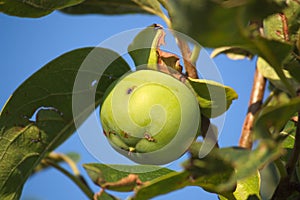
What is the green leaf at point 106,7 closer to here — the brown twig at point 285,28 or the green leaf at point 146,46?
the green leaf at point 146,46

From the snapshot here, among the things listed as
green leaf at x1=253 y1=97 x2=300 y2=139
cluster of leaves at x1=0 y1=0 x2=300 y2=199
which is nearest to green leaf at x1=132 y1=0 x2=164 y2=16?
cluster of leaves at x1=0 y1=0 x2=300 y2=199

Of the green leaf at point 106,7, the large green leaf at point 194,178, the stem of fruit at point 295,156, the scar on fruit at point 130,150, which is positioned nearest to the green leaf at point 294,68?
the stem of fruit at point 295,156

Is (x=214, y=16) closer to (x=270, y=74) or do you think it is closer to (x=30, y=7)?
(x=30, y=7)

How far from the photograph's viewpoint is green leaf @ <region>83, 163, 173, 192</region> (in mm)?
1017

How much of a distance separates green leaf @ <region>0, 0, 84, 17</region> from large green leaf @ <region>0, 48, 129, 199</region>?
0.12m

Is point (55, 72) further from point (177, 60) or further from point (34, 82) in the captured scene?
point (177, 60)

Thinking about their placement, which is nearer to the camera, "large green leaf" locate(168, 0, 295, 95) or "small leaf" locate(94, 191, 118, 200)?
"large green leaf" locate(168, 0, 295, 95)

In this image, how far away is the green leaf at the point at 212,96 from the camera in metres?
1.22

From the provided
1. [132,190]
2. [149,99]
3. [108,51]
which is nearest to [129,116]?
[149,99]

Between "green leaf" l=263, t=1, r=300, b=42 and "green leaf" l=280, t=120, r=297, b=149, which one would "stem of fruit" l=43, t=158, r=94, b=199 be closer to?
"green leaf" l=280, t=120, r=297, b=149

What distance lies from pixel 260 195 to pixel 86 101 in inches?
18.4

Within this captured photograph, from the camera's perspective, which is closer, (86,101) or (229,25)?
(229,25)

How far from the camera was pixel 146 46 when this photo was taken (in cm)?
131

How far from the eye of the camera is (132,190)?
1071 mm
